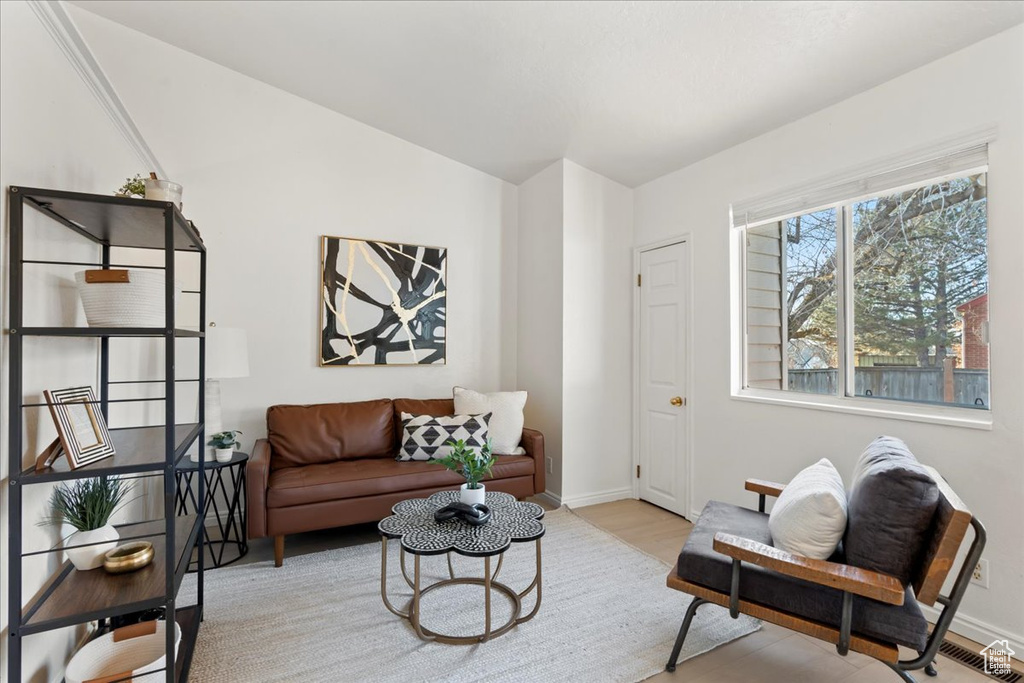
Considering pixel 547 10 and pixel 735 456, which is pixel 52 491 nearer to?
pixel 547 10

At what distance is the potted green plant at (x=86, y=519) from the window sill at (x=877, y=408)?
321 centimetres

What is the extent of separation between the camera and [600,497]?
12.7 ft

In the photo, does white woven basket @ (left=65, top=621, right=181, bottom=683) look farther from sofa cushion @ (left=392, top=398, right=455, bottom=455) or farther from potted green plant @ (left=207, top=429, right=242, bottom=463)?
sofa cushion @ (left=392, top=398, right=455, bottom=455)

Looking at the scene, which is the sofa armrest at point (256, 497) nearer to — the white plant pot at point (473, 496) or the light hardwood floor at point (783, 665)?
the white plant pot at point (473, 496)

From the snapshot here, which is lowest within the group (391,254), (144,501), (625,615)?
(625,615)

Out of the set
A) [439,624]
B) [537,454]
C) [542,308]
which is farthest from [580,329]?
[439,624]

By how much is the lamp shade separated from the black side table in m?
0.51

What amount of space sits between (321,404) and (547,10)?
2.82 metres

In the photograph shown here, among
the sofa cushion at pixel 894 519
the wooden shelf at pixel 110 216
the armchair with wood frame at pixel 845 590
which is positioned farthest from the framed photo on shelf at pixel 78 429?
the sofa cushion at pixel 894 519

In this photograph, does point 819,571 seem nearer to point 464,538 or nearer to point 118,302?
point 464,538

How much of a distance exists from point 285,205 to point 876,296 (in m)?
3.74

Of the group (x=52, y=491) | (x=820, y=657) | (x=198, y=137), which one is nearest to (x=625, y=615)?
(x=820, y=657)

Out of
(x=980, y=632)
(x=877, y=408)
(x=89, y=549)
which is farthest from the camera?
(x=877, y=408)

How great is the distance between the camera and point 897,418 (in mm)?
2338
